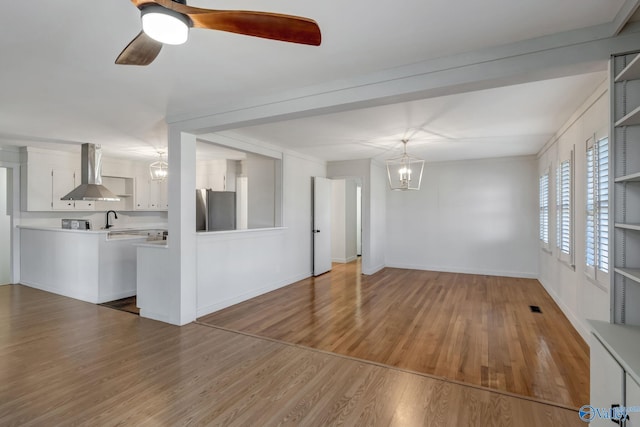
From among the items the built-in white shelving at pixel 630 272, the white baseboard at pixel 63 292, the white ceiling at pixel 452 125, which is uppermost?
the white ceiling at pixel 452 125

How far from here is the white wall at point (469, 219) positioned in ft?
20.8

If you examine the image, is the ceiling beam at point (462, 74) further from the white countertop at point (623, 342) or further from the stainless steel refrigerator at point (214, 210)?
the stainless steel refrigerator at point (214, 210)

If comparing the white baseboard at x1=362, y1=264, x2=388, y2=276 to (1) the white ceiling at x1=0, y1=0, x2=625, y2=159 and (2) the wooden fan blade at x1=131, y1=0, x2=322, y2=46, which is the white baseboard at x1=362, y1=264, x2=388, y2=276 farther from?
(2) the wooden fan blade at x1=131, y1=0, x2=322, y2=46

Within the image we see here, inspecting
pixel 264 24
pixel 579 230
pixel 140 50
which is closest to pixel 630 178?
pixel 264 24

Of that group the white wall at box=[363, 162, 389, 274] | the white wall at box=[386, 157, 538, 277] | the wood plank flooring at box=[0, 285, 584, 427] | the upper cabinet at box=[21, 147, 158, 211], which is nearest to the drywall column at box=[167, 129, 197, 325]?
the wood plank flooring at box=[0, 285, 584, 427]

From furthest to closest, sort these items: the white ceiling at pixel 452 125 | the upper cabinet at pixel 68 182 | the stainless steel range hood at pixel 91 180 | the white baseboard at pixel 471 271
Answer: the white baseboard at pixel 471 271
the upper cabinet at pixel 68 182
the stainless steel range hood at pixel 91 180
the white ceiling at pixel 452 125

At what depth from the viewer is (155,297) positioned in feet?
12.8

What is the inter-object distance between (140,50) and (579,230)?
4403 mm

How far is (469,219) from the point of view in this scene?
680 centimetres

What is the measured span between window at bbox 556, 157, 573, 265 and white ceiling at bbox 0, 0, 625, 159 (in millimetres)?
644

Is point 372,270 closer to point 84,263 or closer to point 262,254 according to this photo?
point 262,254

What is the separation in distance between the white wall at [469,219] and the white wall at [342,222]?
3.97 feet

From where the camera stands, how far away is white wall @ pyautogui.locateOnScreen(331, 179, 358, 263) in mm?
8328

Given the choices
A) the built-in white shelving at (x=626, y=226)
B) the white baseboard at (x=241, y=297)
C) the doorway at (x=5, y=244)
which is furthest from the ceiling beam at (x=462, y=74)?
the doorway at (x=5, y=244)
